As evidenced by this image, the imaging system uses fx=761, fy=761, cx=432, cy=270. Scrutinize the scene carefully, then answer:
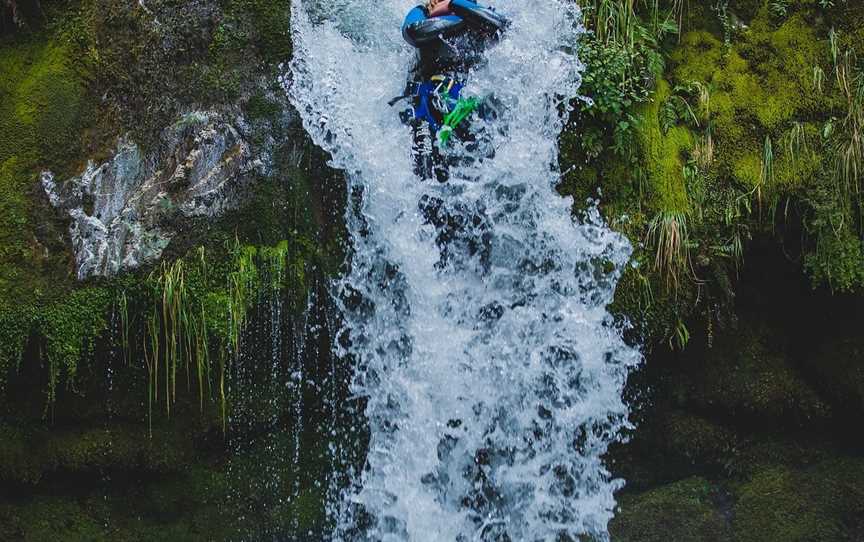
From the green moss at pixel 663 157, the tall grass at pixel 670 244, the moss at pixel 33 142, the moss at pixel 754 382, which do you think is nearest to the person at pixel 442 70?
the green moss at pixel 663 157

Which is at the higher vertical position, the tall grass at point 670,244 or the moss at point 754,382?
the tall grass at point 670,244

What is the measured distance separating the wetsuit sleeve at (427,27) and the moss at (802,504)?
12.1ft

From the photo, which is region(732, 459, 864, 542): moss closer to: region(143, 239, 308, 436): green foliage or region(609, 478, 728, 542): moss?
region(609, 478, 728, 542): moss

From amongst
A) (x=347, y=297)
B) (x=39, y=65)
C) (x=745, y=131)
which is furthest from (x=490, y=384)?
(x=39, y=65)

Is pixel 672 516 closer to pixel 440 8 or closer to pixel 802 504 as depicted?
pixel 802 504

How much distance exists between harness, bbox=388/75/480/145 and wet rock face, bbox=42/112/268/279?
3.57ft

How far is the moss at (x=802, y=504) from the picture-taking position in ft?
17.1

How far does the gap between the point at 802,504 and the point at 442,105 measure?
3672 millimetres

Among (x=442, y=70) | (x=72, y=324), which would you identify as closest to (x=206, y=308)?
(x=72, y=324)

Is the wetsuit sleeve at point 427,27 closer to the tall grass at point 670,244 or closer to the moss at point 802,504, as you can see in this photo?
the tall grass at point 670,244

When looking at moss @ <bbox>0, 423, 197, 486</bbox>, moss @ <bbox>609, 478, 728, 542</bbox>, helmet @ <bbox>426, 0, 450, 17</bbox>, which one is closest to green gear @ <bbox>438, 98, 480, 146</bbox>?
helmet @ <bbox>426, 0, 450, 17</bbox>

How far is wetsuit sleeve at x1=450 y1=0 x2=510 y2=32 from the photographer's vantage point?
4668 mm

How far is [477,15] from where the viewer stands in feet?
15.3

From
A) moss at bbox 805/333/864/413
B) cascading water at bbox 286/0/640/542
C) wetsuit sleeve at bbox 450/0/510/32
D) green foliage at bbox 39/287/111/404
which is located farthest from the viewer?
moss at bbox 805/333/864/413
